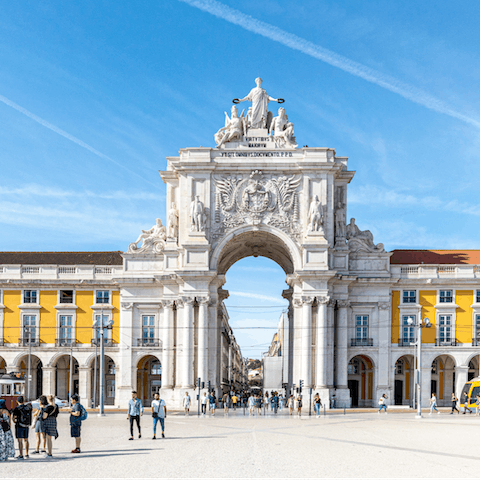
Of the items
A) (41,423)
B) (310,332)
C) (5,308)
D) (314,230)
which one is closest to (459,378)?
(310,332)

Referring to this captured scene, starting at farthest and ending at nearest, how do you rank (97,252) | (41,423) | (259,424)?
1. (97,252)
2. (259,424)
3. (41,423)

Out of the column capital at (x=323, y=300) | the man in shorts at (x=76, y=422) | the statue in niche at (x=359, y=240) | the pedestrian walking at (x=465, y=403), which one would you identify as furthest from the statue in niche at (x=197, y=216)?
the man in shorts at (x=76, y=422)

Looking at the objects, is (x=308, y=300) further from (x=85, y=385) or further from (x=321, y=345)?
(x=85, y=385)

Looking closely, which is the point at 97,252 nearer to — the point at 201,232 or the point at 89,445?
the point at 201,232

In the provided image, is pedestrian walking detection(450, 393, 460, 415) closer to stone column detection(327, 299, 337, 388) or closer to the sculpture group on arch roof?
stone column detection(327, 299, 337, 388)

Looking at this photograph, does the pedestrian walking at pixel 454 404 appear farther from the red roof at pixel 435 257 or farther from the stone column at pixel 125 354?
the stone column at pixel 125 354

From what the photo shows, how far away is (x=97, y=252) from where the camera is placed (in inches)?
2808

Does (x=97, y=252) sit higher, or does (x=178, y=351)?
(x=97, y=252)

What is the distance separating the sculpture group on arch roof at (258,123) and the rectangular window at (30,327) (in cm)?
2333

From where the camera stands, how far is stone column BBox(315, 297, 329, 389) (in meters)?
59.1

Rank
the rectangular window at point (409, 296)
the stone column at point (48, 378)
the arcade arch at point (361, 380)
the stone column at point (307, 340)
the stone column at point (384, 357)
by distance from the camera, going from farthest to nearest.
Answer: the arcade arch at point (361, 380) → the stone column at point (48, 378) → the rectangular window at point (409, 296) → the stone column at point (384, 357) → the stone column at point (307, 340)

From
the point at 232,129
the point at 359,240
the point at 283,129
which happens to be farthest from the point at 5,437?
the point at 359,240

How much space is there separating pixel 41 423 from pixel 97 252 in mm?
49214

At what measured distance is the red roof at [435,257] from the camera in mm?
65750
